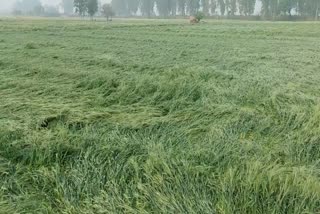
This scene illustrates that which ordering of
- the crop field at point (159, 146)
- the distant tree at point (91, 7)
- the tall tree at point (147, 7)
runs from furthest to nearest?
the tall tree at point (147, 7)
the distant tree at point (91, 7)
the crop field at point (159, 146)

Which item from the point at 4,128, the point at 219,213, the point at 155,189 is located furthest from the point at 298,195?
the point at 4,128

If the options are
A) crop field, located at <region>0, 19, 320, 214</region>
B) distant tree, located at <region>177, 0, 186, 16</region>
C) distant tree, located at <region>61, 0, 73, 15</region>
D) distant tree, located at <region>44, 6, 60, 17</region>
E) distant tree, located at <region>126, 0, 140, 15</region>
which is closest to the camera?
crop field, located at <region>0, 19, 320, 214</region>

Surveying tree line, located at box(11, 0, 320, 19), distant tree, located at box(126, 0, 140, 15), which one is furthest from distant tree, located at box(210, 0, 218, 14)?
distant tree, located at box(126, 0, 140, 15)

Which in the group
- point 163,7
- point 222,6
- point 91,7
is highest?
point 163,7

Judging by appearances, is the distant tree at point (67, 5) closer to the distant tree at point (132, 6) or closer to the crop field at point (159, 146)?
the distant tree at point (132, 6)

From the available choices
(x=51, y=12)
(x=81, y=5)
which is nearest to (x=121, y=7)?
(x=51, y=12)

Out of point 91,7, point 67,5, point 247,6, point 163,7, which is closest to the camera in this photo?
point 91,7

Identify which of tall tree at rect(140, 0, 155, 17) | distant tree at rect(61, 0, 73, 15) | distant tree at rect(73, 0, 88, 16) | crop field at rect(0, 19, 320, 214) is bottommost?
crop field at rect(0, 19, 320, 214)

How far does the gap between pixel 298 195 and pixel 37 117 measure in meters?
2.62

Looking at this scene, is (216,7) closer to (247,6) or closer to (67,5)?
(247,6)

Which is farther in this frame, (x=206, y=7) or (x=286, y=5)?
(x=206, y=7)

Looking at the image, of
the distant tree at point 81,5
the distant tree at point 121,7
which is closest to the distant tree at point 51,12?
the distant tree at point 121,7

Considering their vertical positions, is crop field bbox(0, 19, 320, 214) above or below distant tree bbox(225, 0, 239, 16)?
below

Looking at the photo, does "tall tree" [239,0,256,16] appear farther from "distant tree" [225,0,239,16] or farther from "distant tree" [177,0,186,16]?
"distant tree" [177,0,186,16]
